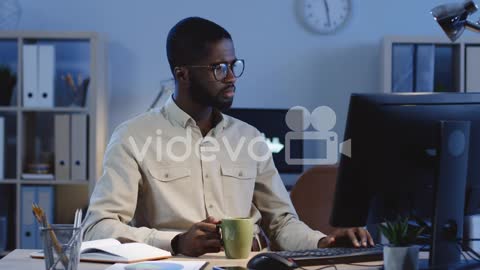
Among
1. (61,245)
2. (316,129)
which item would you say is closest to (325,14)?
(316,129)

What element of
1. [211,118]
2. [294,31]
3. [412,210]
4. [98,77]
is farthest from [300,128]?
[412,210]

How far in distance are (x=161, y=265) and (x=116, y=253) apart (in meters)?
0.15

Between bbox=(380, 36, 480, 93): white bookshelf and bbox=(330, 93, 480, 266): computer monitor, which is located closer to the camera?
bbox=(330, 93, 480, 266): computer monitor

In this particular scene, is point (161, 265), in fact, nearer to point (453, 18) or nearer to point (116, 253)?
point (116, 253)

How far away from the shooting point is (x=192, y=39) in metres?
2.23

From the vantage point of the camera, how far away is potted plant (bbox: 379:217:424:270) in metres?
1.41

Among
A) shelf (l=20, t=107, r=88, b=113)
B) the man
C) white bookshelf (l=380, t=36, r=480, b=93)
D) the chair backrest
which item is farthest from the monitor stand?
shelf (l=20, t=107, r=88, b=113)

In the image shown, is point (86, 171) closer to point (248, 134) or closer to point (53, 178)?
point (53, 178)

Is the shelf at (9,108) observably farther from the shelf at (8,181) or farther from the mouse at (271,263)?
the mouse at (271,263)

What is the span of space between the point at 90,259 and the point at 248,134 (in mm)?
769

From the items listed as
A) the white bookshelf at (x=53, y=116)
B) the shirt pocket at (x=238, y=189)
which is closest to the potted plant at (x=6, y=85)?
the white bookshelf at (x=53, y=116)

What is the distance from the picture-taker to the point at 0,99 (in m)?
3.97

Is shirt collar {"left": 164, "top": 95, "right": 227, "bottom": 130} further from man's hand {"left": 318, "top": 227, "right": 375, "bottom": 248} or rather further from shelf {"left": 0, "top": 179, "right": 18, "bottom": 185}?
shelf {"left": 0, "top": 179, "right": 18, "bottom": 185}

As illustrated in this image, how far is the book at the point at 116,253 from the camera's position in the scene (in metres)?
1.59
